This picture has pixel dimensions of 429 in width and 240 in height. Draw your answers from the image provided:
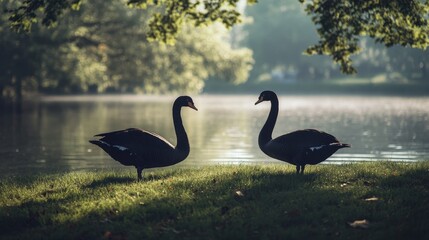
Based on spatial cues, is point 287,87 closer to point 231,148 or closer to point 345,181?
point 231,148

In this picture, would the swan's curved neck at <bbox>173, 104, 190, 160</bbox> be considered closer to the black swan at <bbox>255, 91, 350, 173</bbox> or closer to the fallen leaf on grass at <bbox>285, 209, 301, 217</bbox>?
the black swan at <bbox>255, 91, 350, 173</bbox>

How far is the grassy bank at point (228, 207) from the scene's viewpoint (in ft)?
27.8

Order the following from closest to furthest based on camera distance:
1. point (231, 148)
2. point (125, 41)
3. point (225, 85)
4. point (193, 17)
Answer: point (193, 17), point (231, 148), point (125, 41), point (225, 85)

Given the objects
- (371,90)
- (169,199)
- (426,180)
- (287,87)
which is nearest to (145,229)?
(169,199)

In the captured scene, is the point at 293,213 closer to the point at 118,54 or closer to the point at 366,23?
the point at 366,23

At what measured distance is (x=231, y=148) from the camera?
2505cm

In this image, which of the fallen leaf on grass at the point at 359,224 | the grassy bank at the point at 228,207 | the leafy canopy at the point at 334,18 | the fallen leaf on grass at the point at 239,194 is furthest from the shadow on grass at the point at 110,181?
the fallen leaf on grass at the point at 359,224

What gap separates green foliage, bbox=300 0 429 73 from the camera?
15.2 meters

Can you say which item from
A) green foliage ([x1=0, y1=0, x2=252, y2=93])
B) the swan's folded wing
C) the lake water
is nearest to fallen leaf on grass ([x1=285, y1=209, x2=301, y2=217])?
the swan's folded wing

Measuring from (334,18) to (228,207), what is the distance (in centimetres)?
798

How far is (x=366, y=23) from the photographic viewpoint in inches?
638

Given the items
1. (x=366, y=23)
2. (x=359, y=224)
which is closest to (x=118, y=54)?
(x=366, y=23)

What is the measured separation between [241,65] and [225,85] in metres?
74.4

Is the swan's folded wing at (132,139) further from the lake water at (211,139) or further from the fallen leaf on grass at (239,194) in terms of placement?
the lake water at (211,139)
